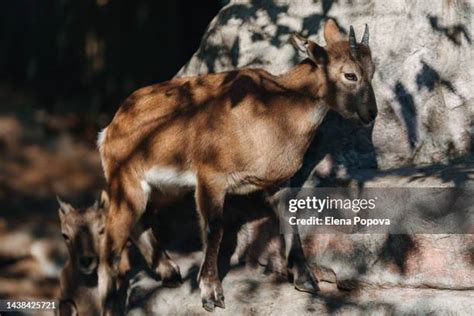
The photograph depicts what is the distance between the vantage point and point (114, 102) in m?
14.9

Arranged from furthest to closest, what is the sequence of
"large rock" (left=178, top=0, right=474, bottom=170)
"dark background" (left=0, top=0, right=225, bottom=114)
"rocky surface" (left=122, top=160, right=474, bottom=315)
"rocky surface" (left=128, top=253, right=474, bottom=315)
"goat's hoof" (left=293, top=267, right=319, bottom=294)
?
"dark background" (left=0, top=0, right=225, bottom=114) < "large rock" (left=178, top=0, right=474, bottom=170) < "goat's hoof" (left=293, top=267, right=319, bottom=294) < "rocky surface" (left=122, top=160, right=474, bottom=315) < "rocky surface" (left=128, top=253, right=474, bottom=315)

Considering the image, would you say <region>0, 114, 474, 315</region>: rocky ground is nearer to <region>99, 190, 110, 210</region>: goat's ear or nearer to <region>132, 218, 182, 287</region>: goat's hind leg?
<region>132, 218, 182, 287</region>: goat's hind leg

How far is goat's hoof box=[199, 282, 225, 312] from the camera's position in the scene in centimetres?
938

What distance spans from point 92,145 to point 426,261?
654 cm

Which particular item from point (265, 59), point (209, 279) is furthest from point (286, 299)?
point (265, 59)

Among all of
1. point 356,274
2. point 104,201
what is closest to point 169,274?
point 104,201

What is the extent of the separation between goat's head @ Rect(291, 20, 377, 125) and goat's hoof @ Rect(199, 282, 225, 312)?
6.67 ft

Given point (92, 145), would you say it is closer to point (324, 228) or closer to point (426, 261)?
point (324, 228)

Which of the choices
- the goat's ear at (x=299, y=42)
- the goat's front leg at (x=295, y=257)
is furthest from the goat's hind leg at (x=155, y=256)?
the goat's ear at (x=299, y=42)

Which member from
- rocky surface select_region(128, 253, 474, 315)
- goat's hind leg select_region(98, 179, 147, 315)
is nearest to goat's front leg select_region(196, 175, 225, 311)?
rocky surface select_region(128, 253, 474, 315)

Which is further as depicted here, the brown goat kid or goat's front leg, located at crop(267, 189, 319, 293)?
the brown goat kid

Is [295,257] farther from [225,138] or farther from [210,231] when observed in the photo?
[225,138]

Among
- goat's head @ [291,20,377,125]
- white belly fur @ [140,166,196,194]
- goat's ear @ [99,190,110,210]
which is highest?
goat's head @ [291,20,377,125]

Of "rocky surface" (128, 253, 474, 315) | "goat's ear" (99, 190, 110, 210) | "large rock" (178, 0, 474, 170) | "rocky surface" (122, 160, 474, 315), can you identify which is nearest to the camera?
"rocky surface" (128, 253, 474, 315)
